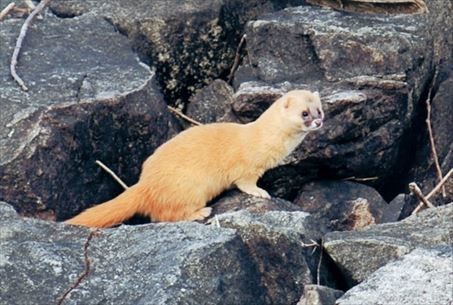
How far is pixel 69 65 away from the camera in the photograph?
316 inches

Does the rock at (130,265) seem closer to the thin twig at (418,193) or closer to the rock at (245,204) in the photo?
the rock at (245,204)

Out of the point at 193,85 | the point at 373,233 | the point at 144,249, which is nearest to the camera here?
the point at 144,249

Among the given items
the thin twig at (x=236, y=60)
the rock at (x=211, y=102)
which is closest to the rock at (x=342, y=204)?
the rock at (x=211, y=102)

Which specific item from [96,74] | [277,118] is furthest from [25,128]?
[277,118]

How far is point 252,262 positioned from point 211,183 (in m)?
Answer: 1.35

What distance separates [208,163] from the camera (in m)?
7.60

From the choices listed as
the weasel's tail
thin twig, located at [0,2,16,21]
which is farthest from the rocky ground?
the weasel's tail

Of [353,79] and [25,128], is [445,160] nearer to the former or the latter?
[353,79]

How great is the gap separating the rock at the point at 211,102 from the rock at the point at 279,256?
2157 mm

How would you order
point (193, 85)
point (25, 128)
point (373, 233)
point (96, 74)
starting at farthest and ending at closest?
1. point (193, 85)
2. point (96, 74)
3. point (25, 128)
4. point (373, 233)

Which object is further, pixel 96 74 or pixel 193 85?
pixel 193 85

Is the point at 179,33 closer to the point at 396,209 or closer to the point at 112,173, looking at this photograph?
the point at 112,173

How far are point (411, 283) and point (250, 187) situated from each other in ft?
7.13

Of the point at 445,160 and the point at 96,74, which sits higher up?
the point at 96,74
